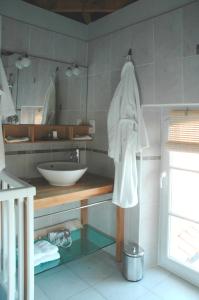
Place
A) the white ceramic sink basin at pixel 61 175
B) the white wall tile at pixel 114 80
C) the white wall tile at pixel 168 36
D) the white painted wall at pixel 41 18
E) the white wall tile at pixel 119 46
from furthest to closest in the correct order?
the white wall tile at pixel 114 80 → the white wall tile at pixel 119 46 → the white painted wall at pixel 41 18 → the white ceramic sink basin at pixel 61 175 → the white wall tile at pixel 168 36

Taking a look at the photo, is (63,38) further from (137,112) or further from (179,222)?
(179,222)

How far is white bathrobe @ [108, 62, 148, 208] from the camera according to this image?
222cm

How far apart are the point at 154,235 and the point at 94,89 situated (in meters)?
1.64

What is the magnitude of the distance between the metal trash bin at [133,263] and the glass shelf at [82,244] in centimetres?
30

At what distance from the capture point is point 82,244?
2.50m

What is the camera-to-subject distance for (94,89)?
110 inches

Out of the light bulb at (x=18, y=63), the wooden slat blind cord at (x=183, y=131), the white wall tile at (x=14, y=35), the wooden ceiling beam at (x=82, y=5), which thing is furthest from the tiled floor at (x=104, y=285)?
the wooden ceiling beam at (x=82, y=5)

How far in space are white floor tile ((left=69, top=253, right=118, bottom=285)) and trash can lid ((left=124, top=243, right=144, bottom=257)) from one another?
30cm

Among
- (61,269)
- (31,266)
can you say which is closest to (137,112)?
(31,266)

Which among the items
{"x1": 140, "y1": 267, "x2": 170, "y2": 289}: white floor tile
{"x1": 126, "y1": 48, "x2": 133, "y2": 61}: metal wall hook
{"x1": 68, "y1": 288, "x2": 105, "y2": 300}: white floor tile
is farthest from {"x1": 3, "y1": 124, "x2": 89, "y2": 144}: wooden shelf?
{"x1": 140, "y1": 267, "x2": 170, "y2": 289}: white floor tile

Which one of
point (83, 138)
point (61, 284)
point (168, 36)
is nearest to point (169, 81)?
point (168, 36)

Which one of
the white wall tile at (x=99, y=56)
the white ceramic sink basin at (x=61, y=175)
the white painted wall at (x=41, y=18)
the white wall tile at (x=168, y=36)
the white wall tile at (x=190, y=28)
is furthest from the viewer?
the white wall tile at (x=99, y=56)

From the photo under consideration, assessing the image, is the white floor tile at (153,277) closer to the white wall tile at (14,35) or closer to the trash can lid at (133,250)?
the trash can lid at (133,250)

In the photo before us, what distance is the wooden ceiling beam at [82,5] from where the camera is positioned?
96.2 inches
